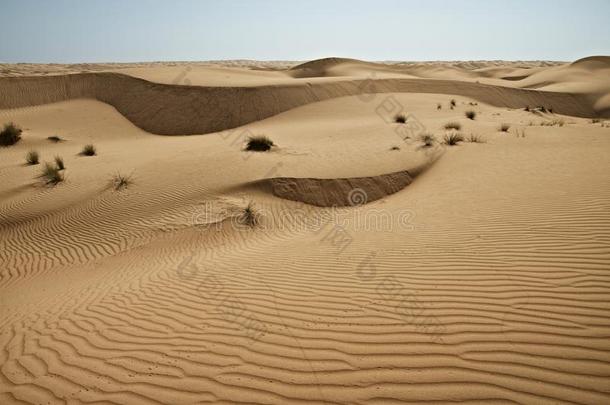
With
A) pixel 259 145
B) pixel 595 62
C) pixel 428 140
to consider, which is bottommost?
pixel 259 145

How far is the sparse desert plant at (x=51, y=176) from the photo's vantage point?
1084 cm

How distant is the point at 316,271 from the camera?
17.1 ft

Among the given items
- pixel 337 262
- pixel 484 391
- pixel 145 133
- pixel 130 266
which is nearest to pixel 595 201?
pixel 337 262

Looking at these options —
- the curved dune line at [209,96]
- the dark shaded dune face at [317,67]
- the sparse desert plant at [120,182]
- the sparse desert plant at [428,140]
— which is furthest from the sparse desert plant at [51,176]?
the dark shaded dune face at [317,67]

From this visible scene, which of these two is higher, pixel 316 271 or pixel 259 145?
pixel 259 145

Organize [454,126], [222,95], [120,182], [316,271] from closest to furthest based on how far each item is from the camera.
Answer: [316,271] < [120,182] < [454,126] < [222,95]

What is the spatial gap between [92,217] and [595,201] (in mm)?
10340

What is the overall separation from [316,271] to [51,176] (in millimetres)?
9929

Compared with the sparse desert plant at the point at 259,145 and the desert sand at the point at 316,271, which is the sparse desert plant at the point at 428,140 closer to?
the desert sand at the point at 316,271

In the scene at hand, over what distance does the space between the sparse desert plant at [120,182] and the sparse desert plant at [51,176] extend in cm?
167

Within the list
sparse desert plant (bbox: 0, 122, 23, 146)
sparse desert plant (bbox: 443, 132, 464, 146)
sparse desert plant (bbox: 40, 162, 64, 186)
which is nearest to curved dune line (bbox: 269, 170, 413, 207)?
sparse desert plant (bbox: 443, 132, 464, 146)

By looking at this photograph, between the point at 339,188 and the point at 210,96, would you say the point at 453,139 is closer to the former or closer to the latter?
the point at 339,188

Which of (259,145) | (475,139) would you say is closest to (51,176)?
(259,145)

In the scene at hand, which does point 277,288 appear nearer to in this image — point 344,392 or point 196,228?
point 344,392
